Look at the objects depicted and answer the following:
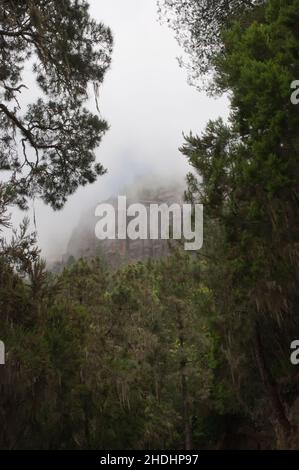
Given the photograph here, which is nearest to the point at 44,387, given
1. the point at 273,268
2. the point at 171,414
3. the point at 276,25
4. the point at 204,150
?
the point at 273,268

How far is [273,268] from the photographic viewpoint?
10258 millimetres

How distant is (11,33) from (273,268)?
639cm

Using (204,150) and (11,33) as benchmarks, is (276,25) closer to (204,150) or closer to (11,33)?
(204,150)

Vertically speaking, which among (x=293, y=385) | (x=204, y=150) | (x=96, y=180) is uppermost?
(x=204, y=150)

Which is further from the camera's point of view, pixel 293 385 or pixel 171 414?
pixel 171 414

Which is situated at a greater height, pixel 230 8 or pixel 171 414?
pixel 230 8

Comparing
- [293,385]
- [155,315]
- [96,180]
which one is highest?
[96,180]

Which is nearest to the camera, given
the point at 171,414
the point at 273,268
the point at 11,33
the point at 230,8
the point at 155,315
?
the point at 11,33

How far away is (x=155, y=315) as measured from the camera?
26281 mm

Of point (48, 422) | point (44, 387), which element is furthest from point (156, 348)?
point (44, 387)
